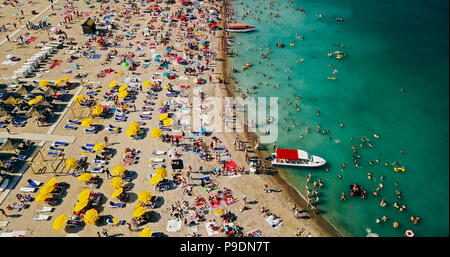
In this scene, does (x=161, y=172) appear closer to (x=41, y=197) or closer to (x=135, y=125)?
(x=135, y=125)

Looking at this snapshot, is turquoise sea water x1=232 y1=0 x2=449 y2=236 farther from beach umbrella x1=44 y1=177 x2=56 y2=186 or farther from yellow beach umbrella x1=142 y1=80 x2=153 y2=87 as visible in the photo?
beach umbrella x1=44 y1=177 x2=56 y2=186

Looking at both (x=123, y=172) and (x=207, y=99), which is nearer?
(x=123, y=172)

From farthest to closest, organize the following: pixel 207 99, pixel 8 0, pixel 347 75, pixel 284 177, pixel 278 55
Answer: pixel 8 0
pixel 278 55
pixel 347 75
pixel 207 99
pixel 284 177

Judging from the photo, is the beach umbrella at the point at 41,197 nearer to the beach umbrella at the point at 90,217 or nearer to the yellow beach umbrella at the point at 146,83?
the beach umbrella at the point at 90,217

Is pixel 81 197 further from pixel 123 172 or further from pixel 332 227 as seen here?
pixel 332 227

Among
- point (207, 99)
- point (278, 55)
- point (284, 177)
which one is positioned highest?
point (278, 55)

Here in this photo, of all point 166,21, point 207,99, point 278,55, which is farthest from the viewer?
point 166,21

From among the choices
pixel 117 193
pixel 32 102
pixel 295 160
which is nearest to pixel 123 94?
pixel 32 102

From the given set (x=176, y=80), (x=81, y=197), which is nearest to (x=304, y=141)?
(x=176, y=80)
